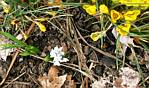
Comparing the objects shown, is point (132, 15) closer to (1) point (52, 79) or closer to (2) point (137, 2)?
(2) point (137, 2)

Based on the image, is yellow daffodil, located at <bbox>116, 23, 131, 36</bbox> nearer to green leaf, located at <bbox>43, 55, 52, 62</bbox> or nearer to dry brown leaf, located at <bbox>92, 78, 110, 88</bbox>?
dry brown leaf, located at <bbox>92, 78, 110, 88</bbox>

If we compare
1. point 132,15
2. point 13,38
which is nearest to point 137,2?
point 132,15

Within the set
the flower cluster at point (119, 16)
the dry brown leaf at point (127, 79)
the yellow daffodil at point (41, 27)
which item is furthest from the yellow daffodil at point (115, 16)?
the yellow daffodil at point (41, 27)

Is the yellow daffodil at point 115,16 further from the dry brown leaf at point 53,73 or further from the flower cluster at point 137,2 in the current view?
the dry brown leaf at point 53,73

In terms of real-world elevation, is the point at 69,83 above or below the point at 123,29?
below

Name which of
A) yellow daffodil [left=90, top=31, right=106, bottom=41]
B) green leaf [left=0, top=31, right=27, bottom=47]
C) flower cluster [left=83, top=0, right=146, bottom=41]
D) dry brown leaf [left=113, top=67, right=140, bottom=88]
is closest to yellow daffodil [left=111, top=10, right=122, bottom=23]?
flower cluster [left=83, top=0, right=146, bottom=41]

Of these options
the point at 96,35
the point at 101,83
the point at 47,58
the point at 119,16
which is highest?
the point at 119,16

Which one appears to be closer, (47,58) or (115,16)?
(115,16)
